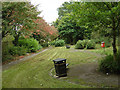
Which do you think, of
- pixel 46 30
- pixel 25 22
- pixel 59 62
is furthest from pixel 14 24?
pixel 46 30

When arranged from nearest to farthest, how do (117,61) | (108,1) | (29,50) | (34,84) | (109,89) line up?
(109,89)
(34,84)
(108,1)
(117,61)
(29,50)

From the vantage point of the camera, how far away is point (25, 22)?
300 inches

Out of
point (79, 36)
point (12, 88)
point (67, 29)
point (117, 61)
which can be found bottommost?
point (12, 88)

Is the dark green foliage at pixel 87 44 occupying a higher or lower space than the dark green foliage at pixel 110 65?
higher

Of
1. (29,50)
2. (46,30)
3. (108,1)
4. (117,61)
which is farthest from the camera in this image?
(46,30)

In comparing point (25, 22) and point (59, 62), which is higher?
point (25, 22)

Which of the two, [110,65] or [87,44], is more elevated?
[87,44]

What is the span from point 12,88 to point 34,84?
0.69 metres

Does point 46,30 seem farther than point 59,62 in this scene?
Yes

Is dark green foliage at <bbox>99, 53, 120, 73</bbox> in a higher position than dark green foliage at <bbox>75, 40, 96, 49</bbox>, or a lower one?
lower

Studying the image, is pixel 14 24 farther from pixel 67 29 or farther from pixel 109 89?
pixel 67 29

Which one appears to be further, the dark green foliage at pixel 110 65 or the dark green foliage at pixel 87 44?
the dark green foliage at pixel 87 44

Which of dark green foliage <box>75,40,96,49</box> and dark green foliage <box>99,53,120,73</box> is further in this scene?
dark green foliage <box>75,40,96,49</box>

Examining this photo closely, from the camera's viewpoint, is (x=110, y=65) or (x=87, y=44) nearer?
(x=110, y=65)
